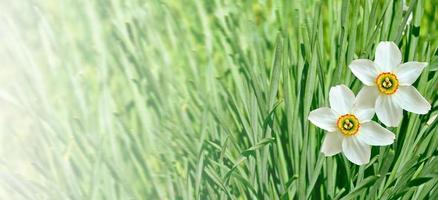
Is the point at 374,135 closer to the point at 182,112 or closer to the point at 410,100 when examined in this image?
the point at 410,100

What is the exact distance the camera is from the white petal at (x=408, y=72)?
100 cm

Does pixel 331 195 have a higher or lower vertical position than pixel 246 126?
lower

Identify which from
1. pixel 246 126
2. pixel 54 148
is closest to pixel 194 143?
pixel 246 126

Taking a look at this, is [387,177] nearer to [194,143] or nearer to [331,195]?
[331,195]

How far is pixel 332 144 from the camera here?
3.23ft

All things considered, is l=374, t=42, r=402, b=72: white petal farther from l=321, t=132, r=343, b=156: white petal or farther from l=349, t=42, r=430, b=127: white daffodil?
l=321, t=132, r=343, b=156: white petal

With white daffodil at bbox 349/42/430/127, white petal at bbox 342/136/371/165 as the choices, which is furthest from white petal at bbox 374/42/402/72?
white petal at bbox 342/136/371/165

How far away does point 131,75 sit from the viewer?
1068 millimetres

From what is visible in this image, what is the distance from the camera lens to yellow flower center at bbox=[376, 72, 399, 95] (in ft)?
3.26

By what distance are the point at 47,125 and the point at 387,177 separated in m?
0.49

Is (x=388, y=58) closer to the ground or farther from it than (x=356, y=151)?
farther from it

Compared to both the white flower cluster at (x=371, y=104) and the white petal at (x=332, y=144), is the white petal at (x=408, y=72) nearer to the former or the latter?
the white flower cluster at (x=371, y=104)

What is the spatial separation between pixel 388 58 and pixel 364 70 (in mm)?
39

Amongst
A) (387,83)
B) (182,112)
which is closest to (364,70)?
(387,83)
